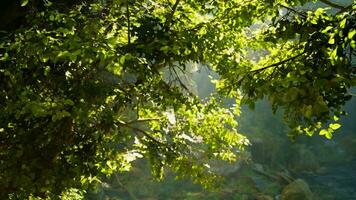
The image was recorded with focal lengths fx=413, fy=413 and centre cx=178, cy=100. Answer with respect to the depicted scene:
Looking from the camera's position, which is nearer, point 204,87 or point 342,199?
point 342,199

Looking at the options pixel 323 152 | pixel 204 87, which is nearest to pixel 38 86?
pixel 323 152

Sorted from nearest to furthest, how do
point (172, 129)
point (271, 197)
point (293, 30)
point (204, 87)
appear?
1. point (293, 30)
2. point (172, 129)
3. point (271, 197)
4. point (204, 87)

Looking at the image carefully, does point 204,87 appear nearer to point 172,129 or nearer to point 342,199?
point 342,199

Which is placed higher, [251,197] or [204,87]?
[204,87]

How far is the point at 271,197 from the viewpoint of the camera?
23.6m

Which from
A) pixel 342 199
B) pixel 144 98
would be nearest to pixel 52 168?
pixel 144 98

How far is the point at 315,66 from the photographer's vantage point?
379 centimetres

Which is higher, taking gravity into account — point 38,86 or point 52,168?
point 38,86

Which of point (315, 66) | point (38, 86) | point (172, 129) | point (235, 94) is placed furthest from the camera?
point (172, 129)

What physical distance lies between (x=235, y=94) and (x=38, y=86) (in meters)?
3.65

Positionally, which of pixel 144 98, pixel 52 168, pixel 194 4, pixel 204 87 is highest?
pixel 204 87

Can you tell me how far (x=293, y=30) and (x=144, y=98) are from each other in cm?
243

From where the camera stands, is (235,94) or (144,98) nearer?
(144,98)

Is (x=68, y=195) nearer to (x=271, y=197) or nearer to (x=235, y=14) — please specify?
(x=235, y=14)
